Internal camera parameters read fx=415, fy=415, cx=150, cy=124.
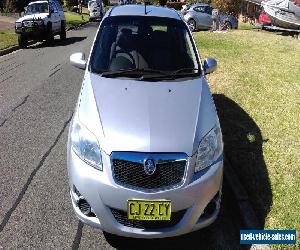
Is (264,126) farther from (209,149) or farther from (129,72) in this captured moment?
(209,149)

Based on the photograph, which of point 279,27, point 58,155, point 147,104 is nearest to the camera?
point 147,104

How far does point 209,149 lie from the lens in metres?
3.90

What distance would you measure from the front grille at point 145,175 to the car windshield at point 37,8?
18.0 m

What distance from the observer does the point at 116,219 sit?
3703 millimetres

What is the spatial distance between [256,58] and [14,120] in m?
8.02

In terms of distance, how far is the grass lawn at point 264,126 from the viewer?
4.69 metres

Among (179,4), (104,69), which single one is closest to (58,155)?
(104,69)

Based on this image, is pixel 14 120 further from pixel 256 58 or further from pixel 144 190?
pixel 256 58

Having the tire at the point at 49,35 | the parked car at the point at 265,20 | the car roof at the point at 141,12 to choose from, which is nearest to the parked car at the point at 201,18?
the parked car at the point at 265,20

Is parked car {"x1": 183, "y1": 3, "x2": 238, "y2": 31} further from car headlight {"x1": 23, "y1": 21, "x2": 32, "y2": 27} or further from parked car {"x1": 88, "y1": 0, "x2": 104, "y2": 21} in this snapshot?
parked car {"x1": 88, "y1": 0, "x2": 104, "y2": 21}

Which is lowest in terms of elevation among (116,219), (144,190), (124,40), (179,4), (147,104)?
(179,4)

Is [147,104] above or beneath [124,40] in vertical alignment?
beneath

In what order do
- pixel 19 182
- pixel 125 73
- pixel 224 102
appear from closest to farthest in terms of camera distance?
1. pixel 125 73
2. pixel 19 182
3. pixel 224 102

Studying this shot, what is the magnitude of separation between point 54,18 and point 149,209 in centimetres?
1818
